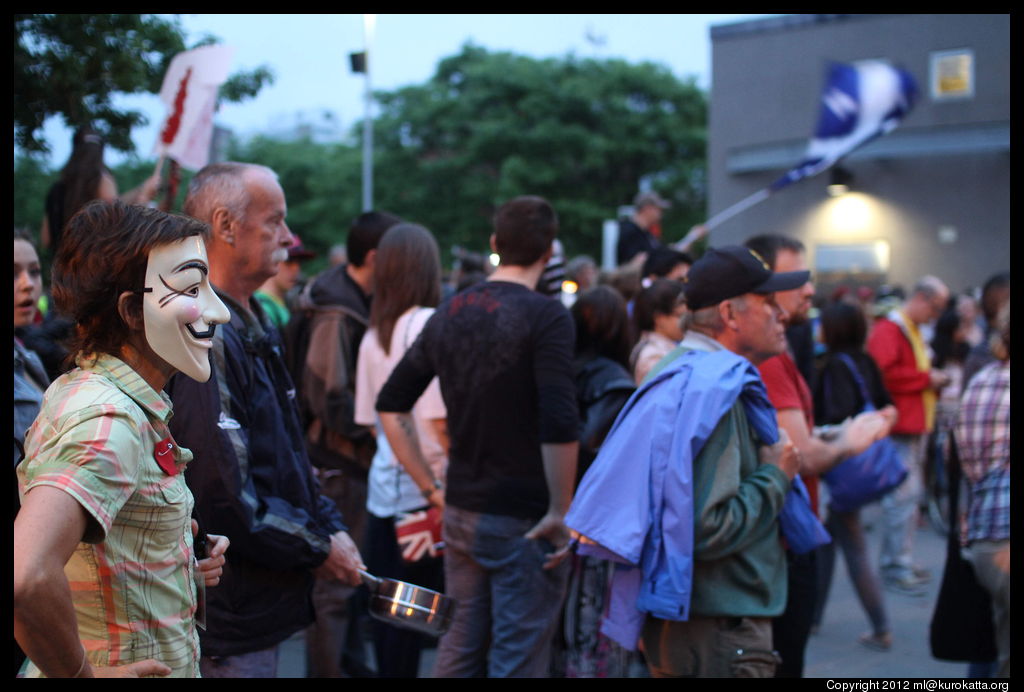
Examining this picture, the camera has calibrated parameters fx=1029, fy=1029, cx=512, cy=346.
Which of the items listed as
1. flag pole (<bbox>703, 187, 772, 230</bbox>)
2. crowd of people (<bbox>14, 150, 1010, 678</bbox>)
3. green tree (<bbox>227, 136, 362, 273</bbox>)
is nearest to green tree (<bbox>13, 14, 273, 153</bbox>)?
crowd of people (<bbox>14, 150, 1010, 678</bbox>)

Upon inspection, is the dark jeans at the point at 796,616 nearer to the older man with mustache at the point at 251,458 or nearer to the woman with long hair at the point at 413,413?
the woman with long hair at the point at 413,413

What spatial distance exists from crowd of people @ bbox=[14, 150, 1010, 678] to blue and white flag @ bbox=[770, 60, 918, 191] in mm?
10572

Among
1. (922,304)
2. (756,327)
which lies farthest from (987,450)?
(922,304)

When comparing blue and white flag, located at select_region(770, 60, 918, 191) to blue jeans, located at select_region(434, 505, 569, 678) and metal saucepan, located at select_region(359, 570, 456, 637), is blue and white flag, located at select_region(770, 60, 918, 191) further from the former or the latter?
metal saucepan, located at select_region(359, 570, 456, 637)

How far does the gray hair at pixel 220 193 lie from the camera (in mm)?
3027

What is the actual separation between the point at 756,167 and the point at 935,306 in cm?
1713

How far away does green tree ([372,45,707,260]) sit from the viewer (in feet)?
112

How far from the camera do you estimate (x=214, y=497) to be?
2646mm

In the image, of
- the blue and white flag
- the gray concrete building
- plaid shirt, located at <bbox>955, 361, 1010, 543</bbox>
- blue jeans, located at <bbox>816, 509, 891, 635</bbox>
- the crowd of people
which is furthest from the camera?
the gray concrete building

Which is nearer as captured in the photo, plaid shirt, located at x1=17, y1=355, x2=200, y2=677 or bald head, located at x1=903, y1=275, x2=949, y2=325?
plaid shirt, located at x1=17, y1=355, x2=200, y2=677

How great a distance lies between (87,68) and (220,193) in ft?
11.8

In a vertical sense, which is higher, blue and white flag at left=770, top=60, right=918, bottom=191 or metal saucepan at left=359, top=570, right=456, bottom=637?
blue and white flag at left=770, top=60, right=918, bottom=191

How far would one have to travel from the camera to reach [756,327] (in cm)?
354

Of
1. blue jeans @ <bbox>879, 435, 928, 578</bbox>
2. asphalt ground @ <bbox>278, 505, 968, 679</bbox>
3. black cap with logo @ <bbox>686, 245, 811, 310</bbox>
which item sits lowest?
asphalt ground @ <bbox>278, 505, 968, 679</bbox>
